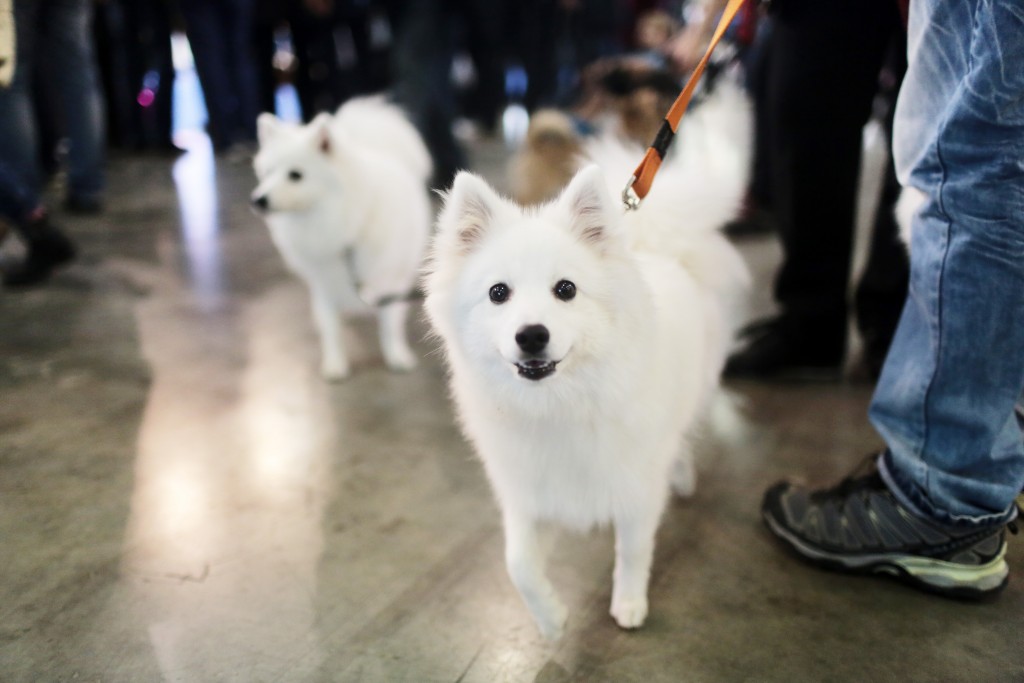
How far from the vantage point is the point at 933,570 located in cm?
149

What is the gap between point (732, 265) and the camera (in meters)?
1.80

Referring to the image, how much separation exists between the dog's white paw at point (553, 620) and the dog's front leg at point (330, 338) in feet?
4.80

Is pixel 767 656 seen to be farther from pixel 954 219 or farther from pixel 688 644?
pixel 954 219

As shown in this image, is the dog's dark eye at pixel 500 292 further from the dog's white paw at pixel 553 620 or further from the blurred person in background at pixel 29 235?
the blurred person in background at pixel 29 235

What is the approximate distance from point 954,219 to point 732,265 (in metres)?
0.54

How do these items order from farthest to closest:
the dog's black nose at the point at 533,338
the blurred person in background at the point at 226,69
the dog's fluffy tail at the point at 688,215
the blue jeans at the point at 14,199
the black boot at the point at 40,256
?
1. the blurred person in background at the point at 226,69
2. the black boot at the point at 40,256
3. the blue jeans at the point at 14,199
4. the dog's fluffy tail at the point at 688,215
5. the dog's black nose at the point at 533,338

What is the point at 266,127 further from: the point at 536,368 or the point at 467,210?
the point at 536,368

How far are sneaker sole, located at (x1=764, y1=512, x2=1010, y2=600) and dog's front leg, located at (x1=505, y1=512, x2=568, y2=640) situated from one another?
59cm

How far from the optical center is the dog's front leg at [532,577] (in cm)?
136

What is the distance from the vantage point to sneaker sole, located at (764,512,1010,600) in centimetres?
146

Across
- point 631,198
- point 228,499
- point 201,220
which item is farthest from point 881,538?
point 201,220

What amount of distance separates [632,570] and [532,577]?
8.5 inches

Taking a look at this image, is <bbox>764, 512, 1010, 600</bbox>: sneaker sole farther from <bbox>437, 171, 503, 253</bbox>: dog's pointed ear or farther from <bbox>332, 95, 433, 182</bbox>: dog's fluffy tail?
<bbox>332, 95, 433, 182</bbox>: dog's fluffy tail

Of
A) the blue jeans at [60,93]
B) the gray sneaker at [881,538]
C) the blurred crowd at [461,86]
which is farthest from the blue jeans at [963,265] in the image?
the blue jeans at [60,93]
